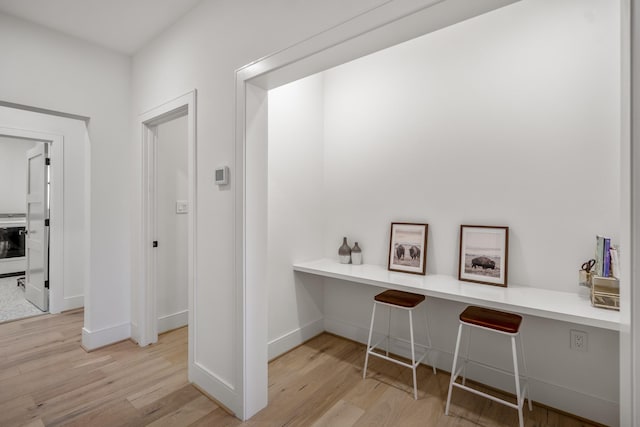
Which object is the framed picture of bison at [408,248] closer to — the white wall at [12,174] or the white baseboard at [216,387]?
the white baseboard at [216,387]

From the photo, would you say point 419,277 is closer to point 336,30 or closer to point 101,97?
point 336,30

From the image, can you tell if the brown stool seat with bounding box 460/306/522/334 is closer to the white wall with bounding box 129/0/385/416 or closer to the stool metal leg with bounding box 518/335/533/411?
the stool metal leg with bounding box 518/335/533/411

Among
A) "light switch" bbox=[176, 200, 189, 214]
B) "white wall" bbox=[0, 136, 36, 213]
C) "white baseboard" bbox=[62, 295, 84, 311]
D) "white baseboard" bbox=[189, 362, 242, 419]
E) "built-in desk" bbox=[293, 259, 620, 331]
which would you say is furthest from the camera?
"white wall" bbox=[0, 136, 36, 213]

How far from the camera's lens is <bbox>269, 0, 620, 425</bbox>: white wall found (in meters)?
1.89

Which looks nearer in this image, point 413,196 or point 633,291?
point 633,291

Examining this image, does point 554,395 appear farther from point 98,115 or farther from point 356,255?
point 98,115

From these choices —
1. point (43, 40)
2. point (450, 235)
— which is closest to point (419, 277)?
point (450, 235)

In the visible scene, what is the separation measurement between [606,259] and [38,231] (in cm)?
563

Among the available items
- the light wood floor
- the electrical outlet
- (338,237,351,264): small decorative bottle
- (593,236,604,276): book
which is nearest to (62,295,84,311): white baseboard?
the light wood floor

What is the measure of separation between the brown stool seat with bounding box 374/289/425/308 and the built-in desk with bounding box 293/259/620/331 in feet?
0.47

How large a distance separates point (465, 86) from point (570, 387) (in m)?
2.13

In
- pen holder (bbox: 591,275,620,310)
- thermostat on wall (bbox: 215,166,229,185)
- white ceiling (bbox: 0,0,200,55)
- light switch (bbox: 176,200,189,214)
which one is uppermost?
white ceiling (bbox: 0,0,200,55)

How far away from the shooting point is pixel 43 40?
2.52 meters

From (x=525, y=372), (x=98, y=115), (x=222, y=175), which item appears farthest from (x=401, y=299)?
(x=98, y=115)
